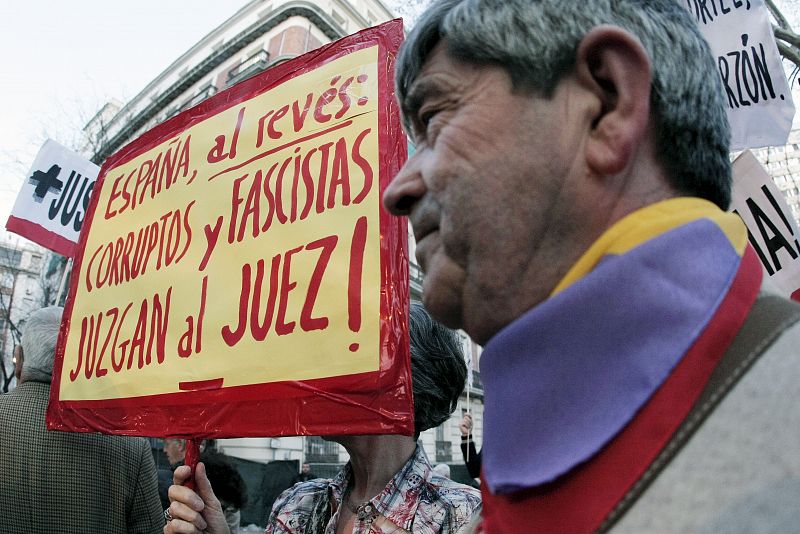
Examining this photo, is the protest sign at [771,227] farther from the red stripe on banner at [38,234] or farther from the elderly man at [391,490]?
the red stripe on banner at [38,234]

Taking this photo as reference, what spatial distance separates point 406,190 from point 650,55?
1.23ft

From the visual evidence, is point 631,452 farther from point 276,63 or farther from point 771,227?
point 276,63

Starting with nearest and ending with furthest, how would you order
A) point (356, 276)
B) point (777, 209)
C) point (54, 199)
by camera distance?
1. point (356, 276)
2. point (777, 209)
3. point (54, 199)

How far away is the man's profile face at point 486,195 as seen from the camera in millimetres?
700

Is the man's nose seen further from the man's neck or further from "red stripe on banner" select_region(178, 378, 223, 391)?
the man's neck

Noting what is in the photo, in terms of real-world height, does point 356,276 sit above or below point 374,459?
above

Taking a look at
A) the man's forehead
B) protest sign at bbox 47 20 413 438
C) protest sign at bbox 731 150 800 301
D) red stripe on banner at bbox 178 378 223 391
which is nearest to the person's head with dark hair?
protest sign at bbox 47 20 413 438

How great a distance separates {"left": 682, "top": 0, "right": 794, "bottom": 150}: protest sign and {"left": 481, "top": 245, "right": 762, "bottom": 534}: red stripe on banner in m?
2.67

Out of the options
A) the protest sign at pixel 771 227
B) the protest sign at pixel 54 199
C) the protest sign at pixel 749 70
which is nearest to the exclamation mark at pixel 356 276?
the protest sign at pixel 771 227

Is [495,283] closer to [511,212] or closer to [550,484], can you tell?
[511,212]

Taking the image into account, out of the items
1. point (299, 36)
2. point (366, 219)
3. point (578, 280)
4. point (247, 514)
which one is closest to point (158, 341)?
point (366, 219)

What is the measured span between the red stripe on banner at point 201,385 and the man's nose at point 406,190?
90cm

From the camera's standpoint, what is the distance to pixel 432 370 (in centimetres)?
175

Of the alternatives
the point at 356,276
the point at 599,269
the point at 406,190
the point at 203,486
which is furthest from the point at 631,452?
the point at 203,486
